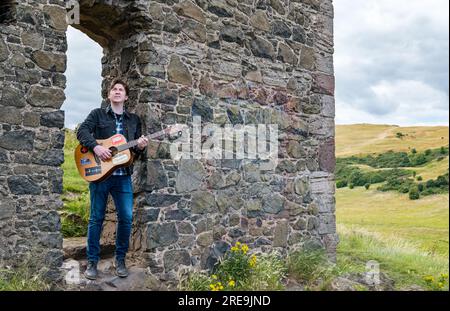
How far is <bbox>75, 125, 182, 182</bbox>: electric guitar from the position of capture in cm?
602

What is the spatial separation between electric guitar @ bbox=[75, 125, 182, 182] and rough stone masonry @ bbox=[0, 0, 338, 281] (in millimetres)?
280

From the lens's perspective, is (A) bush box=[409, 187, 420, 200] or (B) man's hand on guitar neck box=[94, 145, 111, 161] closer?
(B) man's hand on guitar neck box=[94, 145, 111, 161]

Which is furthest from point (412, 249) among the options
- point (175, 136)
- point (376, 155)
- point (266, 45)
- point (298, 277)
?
point (376, 155)

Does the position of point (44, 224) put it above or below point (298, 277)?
above

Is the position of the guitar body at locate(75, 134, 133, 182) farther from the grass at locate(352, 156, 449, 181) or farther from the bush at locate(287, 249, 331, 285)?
the grass at locate(352, 156, 449, 181)

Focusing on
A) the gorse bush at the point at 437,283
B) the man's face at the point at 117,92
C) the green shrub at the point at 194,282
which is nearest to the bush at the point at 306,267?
the green shrub at the point at 194,282

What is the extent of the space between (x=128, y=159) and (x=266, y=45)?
3.45 metres

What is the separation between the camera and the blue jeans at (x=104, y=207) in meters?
6.11

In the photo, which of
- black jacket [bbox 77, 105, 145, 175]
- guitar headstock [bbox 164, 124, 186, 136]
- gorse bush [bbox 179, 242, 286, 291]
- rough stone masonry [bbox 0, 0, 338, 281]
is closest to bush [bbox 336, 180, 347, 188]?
rough stone masonry [bbox 0, 0, 338, 281]

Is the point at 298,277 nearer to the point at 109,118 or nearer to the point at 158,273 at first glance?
the point at 158,273

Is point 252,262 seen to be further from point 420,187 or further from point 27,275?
point 420,187

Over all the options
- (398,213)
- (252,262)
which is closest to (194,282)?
(252,262)

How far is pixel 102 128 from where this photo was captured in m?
6.23

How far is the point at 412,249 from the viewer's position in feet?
38.1
